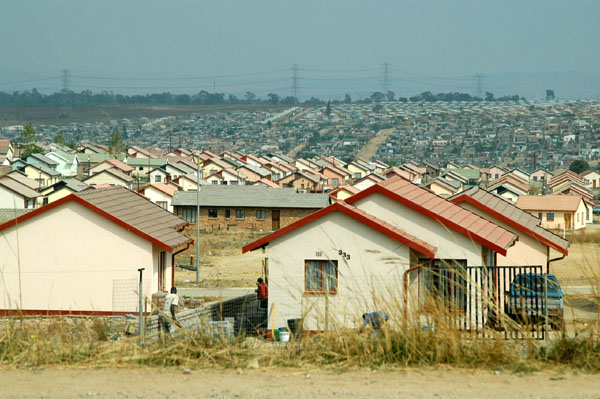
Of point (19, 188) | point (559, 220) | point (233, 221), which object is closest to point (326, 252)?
point (233, 221)

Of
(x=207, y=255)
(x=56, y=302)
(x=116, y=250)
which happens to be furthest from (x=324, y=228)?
(x=207, y=255)

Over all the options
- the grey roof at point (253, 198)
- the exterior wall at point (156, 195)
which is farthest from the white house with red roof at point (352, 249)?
the exterior wall at point (156, 195)

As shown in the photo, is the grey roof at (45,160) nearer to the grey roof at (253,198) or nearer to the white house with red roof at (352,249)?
the grey roof at (253,198)

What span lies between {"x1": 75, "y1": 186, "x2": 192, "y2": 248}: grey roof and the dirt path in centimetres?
1140

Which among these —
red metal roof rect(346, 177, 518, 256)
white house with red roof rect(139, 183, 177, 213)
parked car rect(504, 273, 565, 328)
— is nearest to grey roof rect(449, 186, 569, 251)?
red metal roof rect(346, 177, 518, 256)

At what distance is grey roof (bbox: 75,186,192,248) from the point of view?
1922cm

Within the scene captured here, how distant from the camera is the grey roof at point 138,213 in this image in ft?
63.1

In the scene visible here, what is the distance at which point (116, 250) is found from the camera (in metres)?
19.0

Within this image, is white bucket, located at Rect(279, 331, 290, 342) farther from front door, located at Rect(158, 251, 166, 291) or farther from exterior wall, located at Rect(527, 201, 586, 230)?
exterior wall, located at Rect(527, 201, 586, 230)

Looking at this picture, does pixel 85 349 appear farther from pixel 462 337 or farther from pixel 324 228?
pixel 324 228

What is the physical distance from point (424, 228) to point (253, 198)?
136 feet

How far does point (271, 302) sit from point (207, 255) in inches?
995

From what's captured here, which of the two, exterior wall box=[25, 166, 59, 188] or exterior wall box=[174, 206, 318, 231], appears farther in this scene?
exterior wall box=[25, 166, 59, 188]

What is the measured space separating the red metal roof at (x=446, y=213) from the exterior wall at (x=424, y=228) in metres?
0.13
